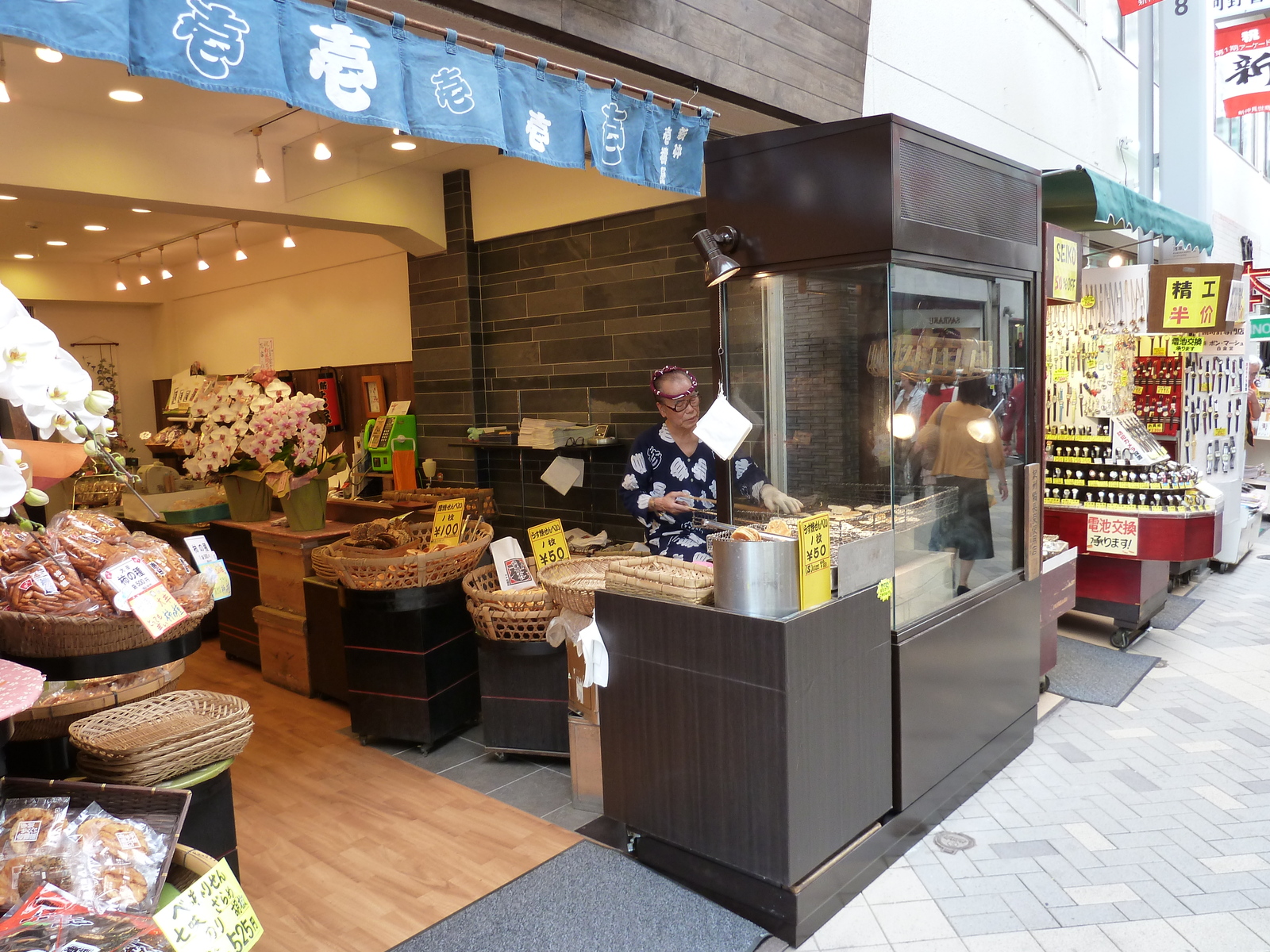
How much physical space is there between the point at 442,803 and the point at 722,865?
1291 millimetres

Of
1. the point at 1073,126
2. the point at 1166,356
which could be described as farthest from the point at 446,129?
the point at 1073,126

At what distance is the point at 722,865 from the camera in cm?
263

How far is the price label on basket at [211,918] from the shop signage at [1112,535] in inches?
205

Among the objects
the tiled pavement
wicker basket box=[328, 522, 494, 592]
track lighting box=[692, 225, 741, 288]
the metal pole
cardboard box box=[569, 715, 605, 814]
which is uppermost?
the metal pole

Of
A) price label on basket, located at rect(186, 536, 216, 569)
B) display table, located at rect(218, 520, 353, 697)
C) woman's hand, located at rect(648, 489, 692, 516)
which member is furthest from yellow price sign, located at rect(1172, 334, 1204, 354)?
price label on basket, located at rect(186, 536, 216, 569)

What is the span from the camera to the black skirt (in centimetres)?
338

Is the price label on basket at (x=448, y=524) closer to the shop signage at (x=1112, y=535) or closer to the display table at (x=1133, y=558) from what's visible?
the display table at (x=1133, y=558)

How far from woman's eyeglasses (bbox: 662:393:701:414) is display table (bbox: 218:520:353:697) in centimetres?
208

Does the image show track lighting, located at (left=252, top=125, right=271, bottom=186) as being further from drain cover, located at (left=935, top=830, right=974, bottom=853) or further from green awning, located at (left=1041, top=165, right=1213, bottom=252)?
drain cover, located at (left=935, top=830, right=974, bottom=853)

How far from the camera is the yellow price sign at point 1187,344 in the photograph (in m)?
6.39

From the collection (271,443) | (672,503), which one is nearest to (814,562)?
(672,503)

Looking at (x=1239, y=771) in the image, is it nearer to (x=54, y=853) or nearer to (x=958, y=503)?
(x=958, y=503)

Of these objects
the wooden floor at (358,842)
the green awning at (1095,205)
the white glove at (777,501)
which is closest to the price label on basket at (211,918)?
the wooden floor at (358,842)

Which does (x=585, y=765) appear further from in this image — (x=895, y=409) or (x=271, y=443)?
(x=271, y=443)
